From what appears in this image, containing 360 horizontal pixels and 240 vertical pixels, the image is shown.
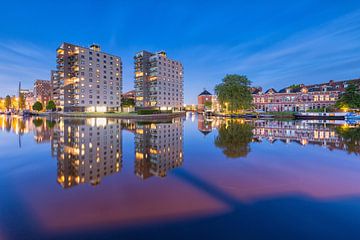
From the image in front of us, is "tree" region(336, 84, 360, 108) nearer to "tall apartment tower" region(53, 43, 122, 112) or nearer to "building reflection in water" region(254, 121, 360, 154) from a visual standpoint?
"building reflection in water" region(254, 121, 360, 154)

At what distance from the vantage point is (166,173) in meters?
9.46

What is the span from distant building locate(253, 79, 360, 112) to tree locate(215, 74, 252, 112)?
34.2 m

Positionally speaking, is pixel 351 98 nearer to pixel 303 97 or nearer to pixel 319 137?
pixel 303 97

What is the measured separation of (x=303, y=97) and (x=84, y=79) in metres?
101

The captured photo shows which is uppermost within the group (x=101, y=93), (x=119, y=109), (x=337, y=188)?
(x=101, y=93)

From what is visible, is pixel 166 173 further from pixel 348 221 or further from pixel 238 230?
pixel 348 221

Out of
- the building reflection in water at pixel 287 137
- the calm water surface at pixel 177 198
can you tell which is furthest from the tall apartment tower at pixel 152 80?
the calm water surface at pixel 177 198

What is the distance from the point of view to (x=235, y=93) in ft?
240

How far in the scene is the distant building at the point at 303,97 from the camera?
86312mm

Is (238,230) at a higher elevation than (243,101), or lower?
lower

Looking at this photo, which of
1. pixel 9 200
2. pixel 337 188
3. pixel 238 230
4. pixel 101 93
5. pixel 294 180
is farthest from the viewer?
pixel 101 93

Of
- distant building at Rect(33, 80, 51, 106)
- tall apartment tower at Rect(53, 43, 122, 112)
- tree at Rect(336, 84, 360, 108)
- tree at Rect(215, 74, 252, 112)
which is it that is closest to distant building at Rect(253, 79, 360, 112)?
tree at Rect(336, 84, 360, 108)

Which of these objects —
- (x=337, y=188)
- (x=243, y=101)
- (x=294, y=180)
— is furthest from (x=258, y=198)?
(x=243, y=101)

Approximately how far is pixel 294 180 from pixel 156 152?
857cm
